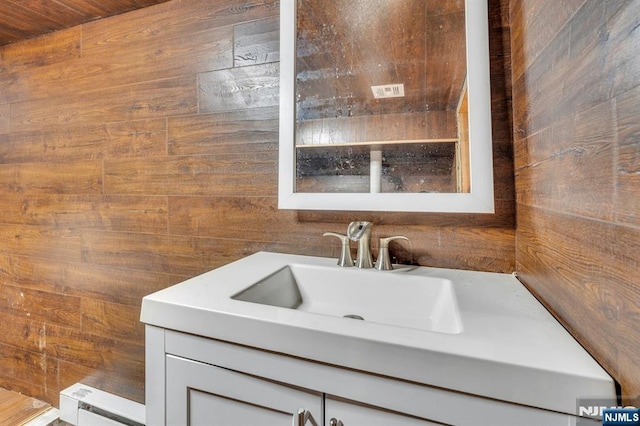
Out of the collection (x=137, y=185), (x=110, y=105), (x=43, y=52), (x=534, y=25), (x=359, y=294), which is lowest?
(x=359, y=294)

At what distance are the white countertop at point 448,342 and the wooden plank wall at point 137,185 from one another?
365mm

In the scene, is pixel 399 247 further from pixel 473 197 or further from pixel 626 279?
pixel 626 279

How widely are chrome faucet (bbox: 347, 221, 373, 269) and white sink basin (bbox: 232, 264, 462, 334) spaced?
4cm

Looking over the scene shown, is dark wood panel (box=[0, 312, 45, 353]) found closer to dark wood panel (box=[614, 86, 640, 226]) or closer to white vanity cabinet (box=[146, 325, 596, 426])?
white vanity cabinet (box=[146, 325, 596, 426])

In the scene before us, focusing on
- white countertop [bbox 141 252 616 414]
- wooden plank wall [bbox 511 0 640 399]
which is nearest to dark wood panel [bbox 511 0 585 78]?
wooden plank wall [bbox 511 0 640 399]

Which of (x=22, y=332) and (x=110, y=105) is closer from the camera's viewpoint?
(x=110, y=105)

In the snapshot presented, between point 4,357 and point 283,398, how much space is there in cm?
198

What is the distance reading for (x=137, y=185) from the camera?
4.23 feet

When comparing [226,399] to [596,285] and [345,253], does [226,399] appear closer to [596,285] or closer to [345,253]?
[345,253]

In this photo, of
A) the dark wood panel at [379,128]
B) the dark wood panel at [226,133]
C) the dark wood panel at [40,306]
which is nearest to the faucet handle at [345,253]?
the dark wood panel at [379,128]

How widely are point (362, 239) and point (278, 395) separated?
1.57 ft

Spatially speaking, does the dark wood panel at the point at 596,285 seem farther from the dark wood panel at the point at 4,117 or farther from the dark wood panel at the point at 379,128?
the dark wood panel at the point at 4,117

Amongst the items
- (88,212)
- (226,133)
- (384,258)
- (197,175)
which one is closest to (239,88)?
(226,133)

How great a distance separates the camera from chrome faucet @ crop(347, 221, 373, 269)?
89cm
